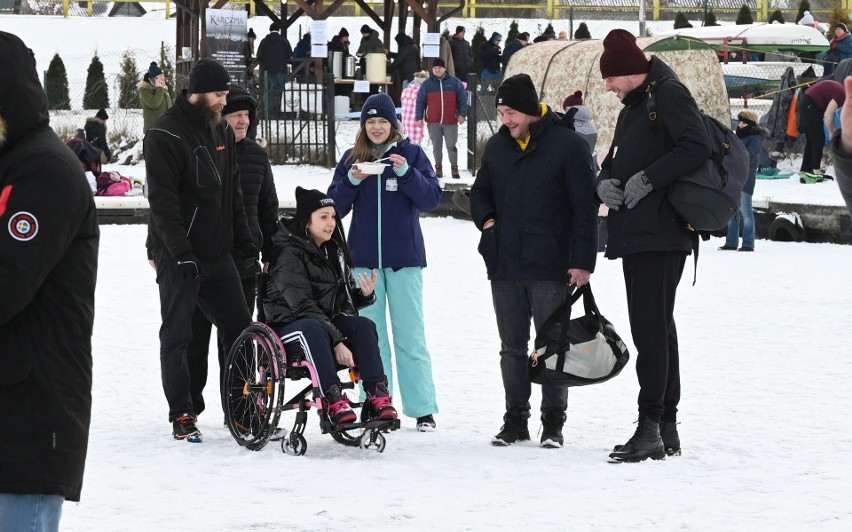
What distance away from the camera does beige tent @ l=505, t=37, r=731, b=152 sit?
1966 cm

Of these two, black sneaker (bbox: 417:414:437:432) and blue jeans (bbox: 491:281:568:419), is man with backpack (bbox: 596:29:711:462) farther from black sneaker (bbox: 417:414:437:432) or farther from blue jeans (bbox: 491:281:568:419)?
black sneaker (bbox: 417:414:437:432)

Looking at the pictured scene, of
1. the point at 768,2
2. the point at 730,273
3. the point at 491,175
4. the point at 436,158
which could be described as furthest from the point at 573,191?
the point at 768,2

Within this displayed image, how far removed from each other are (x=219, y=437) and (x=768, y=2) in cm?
3876

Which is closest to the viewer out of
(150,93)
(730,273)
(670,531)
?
(670,531)

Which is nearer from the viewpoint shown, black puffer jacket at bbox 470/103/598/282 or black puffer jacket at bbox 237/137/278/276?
black puffer jacket at bbox 470/103/598/282

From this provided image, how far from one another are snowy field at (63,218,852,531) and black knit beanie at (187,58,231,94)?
1500 millimetres

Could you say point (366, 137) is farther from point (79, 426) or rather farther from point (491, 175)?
point (79, 426)

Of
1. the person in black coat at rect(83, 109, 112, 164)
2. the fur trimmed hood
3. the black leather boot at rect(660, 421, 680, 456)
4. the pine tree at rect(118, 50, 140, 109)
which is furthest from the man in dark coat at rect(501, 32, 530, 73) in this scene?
the fur trimmed hood

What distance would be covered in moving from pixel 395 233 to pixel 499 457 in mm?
1246

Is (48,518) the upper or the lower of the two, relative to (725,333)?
upper

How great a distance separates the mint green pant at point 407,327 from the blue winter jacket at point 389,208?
0.24ft

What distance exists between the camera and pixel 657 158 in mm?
5996

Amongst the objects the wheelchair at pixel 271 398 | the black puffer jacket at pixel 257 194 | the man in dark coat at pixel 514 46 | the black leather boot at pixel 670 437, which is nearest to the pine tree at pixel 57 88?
the man in dark coat at pixel 514 46

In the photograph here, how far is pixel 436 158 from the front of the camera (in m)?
20.3
